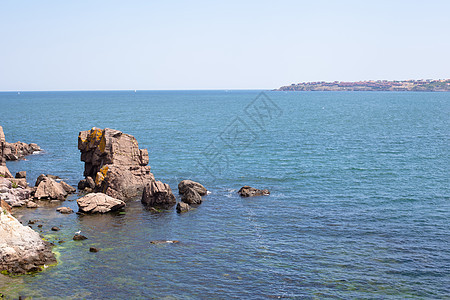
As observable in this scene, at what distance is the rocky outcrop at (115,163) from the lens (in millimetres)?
60188

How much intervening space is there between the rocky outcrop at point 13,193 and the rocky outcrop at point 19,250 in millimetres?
16784

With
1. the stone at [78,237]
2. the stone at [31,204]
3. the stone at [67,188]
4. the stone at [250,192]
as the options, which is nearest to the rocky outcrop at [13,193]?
the stone at [31,204]

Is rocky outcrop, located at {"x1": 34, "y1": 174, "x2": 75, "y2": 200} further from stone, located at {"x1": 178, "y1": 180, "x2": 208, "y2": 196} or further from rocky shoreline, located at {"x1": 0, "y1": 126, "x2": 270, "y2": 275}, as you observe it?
stone, located at {"x1": 178, "y1": 180, "x2": 208, "y2": 196}

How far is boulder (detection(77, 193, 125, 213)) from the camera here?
53.1 meters

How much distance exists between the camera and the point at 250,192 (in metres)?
62.3

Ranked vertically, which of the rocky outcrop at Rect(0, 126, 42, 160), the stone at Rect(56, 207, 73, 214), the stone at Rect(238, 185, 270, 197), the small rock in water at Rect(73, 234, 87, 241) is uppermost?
the rocky outcrop at Rect(0, 126, 42, 160)

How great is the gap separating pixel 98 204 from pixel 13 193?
38.0 ft

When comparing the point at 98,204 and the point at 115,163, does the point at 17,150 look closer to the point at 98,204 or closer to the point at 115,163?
the point at 115,163

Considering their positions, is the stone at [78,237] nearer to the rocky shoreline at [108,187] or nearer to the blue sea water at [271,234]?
the rocky shoreline at [108,187]

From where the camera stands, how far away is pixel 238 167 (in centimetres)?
8138

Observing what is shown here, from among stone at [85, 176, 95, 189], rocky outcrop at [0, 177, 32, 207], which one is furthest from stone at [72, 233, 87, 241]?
stone at [85, 176, 95, 189]

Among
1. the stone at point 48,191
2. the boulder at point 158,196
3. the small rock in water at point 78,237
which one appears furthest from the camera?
the stone at point 48,191

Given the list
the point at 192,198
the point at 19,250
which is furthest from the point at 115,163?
the point at 19,250

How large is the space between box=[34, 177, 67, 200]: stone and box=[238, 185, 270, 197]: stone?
24570 mm
